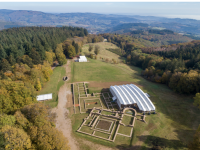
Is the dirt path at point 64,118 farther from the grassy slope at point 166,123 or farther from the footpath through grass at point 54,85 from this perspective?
the footpath through grass at point 54,85

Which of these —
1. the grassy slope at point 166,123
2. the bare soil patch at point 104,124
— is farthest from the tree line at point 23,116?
the bare soil patch at point 104,124

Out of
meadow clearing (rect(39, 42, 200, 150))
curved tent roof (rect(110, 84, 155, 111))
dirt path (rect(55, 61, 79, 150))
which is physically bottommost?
dirt path (rect(55, 61, 79, 150))

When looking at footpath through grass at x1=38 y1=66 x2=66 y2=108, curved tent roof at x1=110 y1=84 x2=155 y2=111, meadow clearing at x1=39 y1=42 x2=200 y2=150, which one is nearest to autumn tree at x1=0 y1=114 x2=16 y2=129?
meadow clearing at x1=39 y1=42 x2=200 y2=150

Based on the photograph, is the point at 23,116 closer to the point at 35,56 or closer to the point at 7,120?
the point at 7,120

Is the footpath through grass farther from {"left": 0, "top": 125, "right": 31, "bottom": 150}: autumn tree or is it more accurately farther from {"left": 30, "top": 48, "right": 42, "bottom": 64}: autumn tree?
{"left": 0, "top": 125, "right": 31, "bottom": 150}: autumn tree

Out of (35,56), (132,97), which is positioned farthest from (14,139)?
(35,56)
